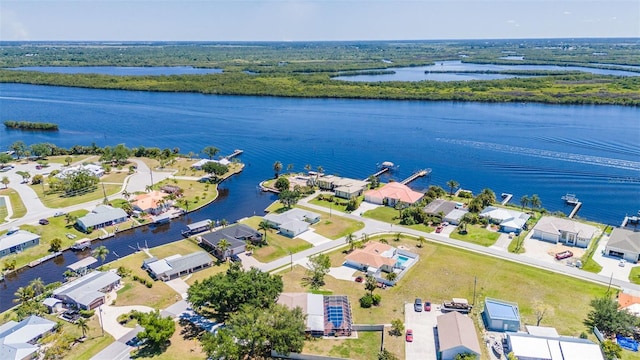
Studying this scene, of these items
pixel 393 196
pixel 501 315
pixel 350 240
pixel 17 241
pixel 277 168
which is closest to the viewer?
pixel 501 315

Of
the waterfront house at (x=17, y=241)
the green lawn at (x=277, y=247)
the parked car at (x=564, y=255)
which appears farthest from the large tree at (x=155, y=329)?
the parked car at (x=564, y=255)

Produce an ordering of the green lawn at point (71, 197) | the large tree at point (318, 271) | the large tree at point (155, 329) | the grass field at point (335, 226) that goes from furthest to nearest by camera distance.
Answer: the green lawn at point (71, 197) < the grass field at point (335, 226) < the large tree at point (318, 271) < the large tree at point (155, 329)

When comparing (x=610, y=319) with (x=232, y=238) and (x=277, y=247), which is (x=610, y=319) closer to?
(x=277, y=247)

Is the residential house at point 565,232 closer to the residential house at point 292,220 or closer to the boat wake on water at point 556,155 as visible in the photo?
the residential house at point 292,220

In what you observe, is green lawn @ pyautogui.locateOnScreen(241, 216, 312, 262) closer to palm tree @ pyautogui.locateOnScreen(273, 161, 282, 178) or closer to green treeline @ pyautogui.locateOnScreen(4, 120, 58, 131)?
palm tree @ pyautogui.locateOnScreen(273, 161, 282, 178)

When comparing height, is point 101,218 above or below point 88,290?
above

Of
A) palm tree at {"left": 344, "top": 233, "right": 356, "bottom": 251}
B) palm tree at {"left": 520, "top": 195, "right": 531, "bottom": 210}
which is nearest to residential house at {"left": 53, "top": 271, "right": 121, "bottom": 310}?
palm tree at {"left": 344, "top": 233, "right": 356, "bottom": 251}

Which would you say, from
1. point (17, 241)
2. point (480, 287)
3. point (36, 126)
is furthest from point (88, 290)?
point (36, 126)
